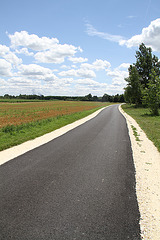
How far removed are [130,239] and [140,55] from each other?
51353mm

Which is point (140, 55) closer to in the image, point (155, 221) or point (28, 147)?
point (28, 147)

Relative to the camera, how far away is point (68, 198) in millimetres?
3604

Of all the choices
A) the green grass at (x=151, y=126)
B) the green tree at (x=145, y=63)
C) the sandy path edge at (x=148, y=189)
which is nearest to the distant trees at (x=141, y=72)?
the green tree at (x=145, y=63)

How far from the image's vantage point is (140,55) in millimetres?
46812

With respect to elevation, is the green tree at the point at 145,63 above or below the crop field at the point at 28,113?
above

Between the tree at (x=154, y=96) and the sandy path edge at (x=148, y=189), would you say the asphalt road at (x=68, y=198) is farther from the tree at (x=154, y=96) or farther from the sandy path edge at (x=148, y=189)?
the tree at (x=154, y=96)

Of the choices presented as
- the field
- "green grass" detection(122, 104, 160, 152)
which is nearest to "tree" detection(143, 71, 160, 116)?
"green grass" detection(122, 104, 160, 152)

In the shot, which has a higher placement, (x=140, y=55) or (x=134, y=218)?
(x=140, y=55)

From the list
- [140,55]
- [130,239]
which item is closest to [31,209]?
[130,239]

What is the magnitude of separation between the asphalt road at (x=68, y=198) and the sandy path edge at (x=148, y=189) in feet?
0.46

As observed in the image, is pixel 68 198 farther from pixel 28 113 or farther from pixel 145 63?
pixel 145 63

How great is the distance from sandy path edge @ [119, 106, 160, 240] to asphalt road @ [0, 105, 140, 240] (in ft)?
0.46

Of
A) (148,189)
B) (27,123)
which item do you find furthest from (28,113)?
(148,189)

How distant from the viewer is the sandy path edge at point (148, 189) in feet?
9.35
